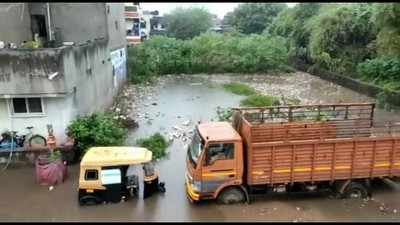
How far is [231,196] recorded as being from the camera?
9312mm

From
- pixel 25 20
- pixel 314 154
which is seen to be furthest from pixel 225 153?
pixel 25 20

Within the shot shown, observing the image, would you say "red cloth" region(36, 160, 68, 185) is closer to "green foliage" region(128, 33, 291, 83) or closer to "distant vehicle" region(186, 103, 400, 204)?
"distant vehicle" region(186, 103, 400, 204)

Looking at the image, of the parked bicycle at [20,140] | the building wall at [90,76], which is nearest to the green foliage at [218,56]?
the building wall at [90,76]

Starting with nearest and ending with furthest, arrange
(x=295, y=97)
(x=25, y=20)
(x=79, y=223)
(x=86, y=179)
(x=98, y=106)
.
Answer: (x=79, y=223)
(x=86, y=179)
(x=98, y=106)
(x=25, y=20)
(x=295, y=97)

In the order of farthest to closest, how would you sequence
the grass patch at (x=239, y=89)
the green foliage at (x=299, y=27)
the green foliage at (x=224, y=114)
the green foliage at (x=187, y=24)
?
the green foliage at (x=187, y=24) → the green foliage at (x=299, y=27) → the grass patch at (x=239, y=89) → the green foliage at (x=224, y=114)

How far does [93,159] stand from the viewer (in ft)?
30.7

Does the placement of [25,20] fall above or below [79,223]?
above

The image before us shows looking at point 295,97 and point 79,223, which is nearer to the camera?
point 79,223

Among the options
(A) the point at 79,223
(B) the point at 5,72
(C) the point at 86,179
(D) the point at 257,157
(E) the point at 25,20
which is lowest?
(A) the point at 79,223

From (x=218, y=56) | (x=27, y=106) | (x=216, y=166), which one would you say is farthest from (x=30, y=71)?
(x=218, y=56)

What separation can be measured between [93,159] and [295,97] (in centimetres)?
1552

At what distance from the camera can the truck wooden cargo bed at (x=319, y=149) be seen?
9.06 metres

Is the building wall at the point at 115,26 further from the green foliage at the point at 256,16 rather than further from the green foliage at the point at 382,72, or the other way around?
the green foliage at the point at 256,16

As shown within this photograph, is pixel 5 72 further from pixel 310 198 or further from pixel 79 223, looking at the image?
pixel 310 198
